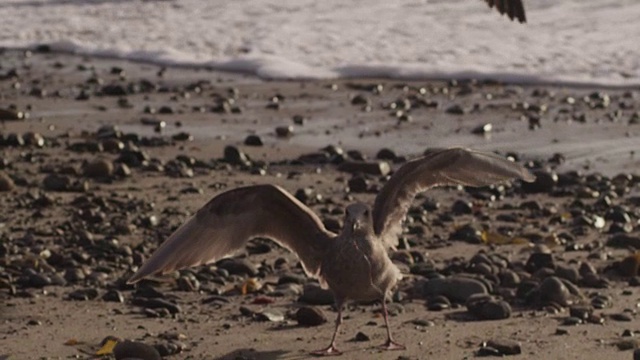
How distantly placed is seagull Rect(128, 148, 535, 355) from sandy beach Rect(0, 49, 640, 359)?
0.31 m

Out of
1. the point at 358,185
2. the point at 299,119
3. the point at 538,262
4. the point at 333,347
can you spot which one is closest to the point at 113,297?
the point at 333,347

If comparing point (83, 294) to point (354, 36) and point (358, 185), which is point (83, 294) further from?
point (354, 36)

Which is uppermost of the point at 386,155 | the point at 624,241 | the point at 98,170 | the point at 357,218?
the point at 357,218

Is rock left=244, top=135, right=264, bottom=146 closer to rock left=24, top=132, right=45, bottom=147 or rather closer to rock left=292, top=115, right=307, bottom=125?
rock left=292, top=115, right=307, bottom=125

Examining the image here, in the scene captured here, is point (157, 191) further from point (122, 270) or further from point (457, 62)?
point (457, 62)

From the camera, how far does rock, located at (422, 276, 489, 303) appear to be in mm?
7156

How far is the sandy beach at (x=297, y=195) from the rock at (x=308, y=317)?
50mm

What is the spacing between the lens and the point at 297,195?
9680 mm

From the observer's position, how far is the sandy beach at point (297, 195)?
6621 mm

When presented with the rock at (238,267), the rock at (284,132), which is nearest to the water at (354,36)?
the rock at (284,132)

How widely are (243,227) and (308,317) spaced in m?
0.55

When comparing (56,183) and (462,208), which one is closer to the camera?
(462,208)

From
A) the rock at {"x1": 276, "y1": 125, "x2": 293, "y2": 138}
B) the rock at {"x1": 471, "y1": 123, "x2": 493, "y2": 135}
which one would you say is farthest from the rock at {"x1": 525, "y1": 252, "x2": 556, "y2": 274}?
the rock at {"x1": 276, "y1": 125, "x2": 293, "y2": 138}

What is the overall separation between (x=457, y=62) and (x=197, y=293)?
8.56 m
